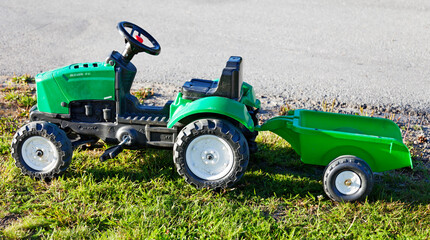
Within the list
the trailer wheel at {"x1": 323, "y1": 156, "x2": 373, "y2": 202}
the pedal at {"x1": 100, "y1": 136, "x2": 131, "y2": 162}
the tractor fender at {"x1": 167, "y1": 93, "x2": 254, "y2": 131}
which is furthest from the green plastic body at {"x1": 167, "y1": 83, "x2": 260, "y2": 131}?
the trailer wheel at {"x1": 323, "y1": 156, "x2": 373, "y2": 202}

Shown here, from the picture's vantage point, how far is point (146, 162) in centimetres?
430

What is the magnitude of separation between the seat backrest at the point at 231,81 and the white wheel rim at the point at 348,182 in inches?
41.1

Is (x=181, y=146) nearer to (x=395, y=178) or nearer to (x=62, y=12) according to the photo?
(x=395, y=178)

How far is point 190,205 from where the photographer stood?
3.69 m

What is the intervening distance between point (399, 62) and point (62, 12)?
6.14 m


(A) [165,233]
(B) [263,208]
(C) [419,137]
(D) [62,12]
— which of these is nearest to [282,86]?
(C) [419,137]

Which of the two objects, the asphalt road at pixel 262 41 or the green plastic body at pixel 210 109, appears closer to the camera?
the green plastic body at pixel 210 109

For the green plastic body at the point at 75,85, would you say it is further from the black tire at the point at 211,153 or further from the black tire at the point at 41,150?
the black tire at the point at 211,153

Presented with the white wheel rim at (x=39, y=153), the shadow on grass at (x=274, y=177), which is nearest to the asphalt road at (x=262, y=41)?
the shadow on grass at (x=274, y=177)

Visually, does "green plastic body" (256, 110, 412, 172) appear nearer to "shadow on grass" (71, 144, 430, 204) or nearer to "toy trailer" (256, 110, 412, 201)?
"toy trailer" (256, 110, 412, 201)

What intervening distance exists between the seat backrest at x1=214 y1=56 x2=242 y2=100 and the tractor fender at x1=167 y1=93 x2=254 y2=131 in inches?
3.3

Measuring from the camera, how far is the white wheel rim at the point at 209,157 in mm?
3748

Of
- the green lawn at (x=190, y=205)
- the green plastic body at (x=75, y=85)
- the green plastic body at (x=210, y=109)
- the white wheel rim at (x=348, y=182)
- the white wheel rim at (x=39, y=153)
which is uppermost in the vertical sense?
the green plastic body at (x=75, y=85)

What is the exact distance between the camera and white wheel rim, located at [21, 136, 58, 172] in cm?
392
